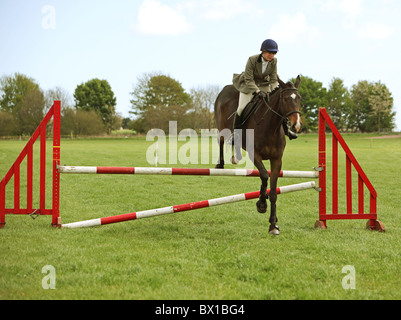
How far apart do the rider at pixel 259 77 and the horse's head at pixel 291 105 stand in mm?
268

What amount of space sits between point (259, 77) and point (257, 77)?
4 cm

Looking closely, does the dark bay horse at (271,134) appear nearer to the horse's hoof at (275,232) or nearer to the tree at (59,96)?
the horse's hoof at (275,232)

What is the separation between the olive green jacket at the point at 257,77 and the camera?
544 cm

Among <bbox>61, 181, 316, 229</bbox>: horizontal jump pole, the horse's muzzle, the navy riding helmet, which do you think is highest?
the navy riding helmet

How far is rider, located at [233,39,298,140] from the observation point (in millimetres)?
5254

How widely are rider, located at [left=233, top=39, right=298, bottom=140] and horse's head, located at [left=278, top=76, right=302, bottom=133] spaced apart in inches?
10.6

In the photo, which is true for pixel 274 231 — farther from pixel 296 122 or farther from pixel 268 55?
pixel 268 55

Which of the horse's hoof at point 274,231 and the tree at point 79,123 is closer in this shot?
the horse's hoof at point 274,231

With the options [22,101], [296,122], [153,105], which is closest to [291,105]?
[296,122]

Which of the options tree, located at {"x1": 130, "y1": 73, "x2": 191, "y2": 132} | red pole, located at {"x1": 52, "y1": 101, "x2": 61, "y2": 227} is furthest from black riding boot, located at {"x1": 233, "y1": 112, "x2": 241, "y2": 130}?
tree, located at {"x1": 130, "y1": 73, "x2": 191, "y2": 132}
